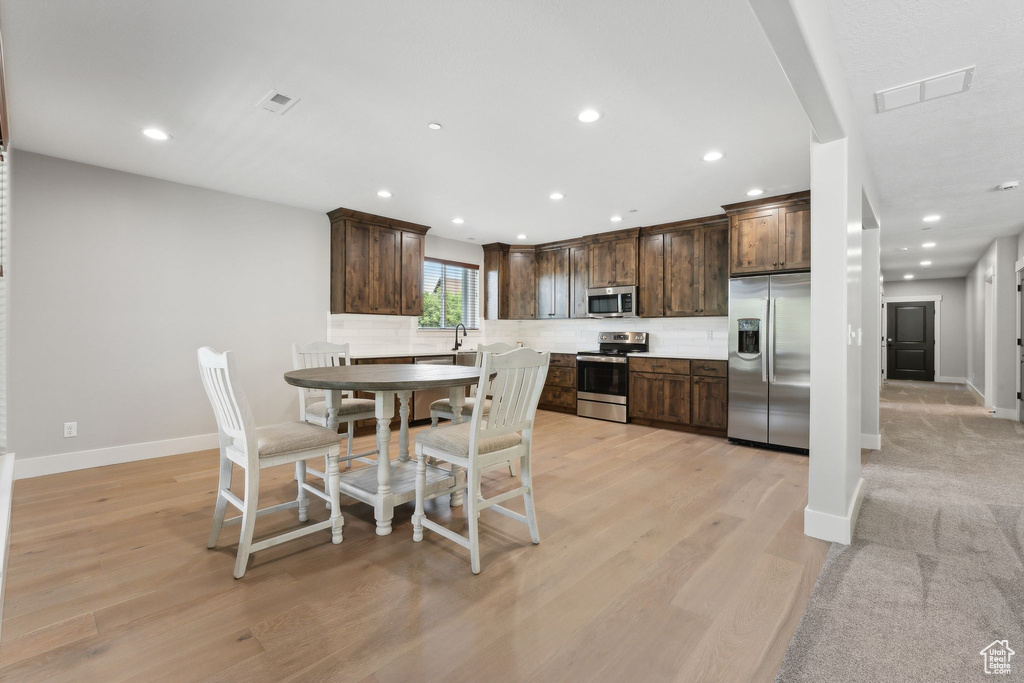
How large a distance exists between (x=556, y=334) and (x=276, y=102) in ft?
16.3

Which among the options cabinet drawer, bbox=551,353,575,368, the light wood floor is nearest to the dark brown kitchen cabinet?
cabinet drawer, bbox=551,353,575,368

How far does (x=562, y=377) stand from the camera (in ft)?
21.0

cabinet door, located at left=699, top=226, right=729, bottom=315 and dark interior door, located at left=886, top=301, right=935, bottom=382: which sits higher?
cabinet door, located at left=699, top=226, right=729, bottom=315

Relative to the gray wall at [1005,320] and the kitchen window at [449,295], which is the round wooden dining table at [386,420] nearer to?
the kitchen window at [449,295]

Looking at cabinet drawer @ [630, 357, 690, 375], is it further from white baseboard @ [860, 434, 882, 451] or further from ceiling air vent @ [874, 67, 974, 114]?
ceiling air vent @ [874, 67, 974, 114]

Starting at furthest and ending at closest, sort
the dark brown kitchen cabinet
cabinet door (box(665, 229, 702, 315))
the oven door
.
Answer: the dark brown kitchen cabinet → the oven door → cabinet door (box(665, 229, 702, 315))

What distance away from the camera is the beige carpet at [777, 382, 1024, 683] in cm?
162

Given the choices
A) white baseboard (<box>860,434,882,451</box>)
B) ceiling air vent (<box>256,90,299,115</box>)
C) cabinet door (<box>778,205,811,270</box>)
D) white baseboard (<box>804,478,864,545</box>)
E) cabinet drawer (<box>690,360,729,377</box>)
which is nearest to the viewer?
white baseboard (<box>804,478,864,545</box>)

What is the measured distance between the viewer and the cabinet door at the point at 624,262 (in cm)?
579

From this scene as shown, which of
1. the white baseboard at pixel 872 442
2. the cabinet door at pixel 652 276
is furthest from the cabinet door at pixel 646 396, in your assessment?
the white baseboard at pixel 872 442

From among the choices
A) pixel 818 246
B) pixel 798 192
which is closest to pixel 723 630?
pixel 818 246

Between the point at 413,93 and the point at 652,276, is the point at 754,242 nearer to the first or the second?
the point at 652,276

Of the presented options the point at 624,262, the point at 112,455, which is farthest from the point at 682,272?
the point at 112,455

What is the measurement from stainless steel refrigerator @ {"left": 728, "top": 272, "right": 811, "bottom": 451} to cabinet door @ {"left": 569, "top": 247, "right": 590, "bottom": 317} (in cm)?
203
